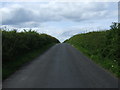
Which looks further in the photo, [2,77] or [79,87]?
[2,77]

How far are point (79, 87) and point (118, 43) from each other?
7057mm

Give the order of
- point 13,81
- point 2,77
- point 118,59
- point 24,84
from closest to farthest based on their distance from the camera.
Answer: point 24,84
point 13,81
point 2,77
point 118,59

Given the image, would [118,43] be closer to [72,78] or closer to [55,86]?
[72,78]

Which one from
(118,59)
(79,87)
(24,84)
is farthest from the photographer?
(118,59)

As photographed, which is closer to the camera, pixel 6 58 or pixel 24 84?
pixel 24 84

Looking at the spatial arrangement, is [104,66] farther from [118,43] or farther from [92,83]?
[92,83]

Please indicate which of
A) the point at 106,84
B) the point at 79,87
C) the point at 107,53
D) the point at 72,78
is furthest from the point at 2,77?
the point at 107,53

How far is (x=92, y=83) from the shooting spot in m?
10.2

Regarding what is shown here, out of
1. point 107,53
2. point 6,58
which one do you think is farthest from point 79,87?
point 107,53

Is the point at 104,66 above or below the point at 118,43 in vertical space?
below

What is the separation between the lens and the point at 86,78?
11461 mm

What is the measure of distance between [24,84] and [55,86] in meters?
1.37

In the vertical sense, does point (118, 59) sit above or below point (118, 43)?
below

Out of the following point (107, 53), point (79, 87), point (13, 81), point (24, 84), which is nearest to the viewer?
point (79, 87)
